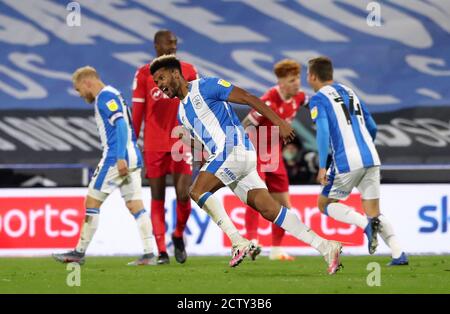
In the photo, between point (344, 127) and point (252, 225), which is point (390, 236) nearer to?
point (344, 127)

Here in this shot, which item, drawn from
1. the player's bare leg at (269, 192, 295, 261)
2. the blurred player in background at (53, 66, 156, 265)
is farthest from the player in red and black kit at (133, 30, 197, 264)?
the player's bare leg at (269, 192, 295, 261)

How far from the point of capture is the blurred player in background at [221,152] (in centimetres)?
760

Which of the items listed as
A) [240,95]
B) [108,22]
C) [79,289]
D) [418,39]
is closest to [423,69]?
[418,39]

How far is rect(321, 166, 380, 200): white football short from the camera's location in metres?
8.96

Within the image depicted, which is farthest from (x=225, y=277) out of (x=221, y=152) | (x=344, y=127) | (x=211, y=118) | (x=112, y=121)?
(x=112, y=121)

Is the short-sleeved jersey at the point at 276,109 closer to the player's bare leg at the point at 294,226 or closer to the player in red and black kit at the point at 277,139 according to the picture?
the player in red and black kit at the point at 277,139

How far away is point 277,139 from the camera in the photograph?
10.3 meters

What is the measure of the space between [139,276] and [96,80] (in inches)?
86.0

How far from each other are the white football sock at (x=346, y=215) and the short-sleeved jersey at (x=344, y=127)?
12.9 inches

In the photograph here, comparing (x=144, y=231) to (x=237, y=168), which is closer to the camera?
(x=237, y=168)

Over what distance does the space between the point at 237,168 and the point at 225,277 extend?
858 mm

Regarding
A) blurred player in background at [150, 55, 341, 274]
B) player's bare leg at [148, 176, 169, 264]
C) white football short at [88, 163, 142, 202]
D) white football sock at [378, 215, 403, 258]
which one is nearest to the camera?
blurred player in background at [150, 55, 341, 274]

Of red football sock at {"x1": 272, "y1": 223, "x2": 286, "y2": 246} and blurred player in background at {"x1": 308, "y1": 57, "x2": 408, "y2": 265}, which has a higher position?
blurred player in background at {"x1": 308, "y1": 57, "x2": 408, "y2": 265}

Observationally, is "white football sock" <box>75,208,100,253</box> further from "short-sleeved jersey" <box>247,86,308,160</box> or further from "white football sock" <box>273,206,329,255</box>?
"white football sock" <box>273,206,329,255</box>
